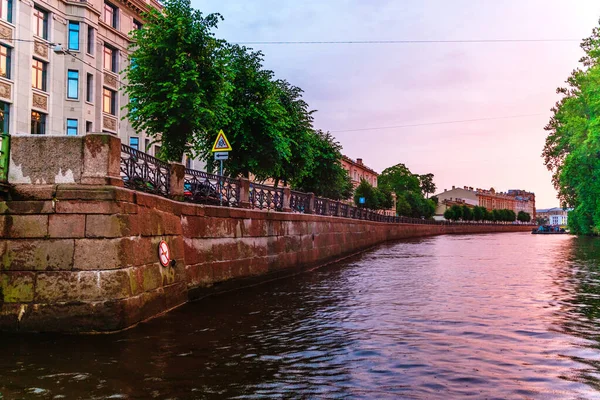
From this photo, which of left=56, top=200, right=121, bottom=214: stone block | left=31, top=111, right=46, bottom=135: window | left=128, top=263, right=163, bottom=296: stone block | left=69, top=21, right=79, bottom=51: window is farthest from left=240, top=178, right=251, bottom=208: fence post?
left=69, top=21, right=79, bottom=51: window

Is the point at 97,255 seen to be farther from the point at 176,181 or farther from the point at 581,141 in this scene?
the point at 581,141

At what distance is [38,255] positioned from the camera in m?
7.75

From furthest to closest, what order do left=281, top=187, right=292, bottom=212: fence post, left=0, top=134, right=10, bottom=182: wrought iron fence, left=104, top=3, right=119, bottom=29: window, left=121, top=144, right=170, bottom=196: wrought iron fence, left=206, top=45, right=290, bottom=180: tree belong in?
1. left=104, top=3, right=119, bottom=29: window
2. left=206, top=45, right=290, bottom=180: tree
3. left=281, top=187, right=292, bottom=212: fence post
4. left=121, top=144, right=170, bottom=196: wrought iron fence
5. left=0, top=134, right=10, bottom=182: wrought iron fence

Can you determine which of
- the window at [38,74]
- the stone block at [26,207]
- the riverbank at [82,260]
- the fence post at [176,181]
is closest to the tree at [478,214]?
the window at [38,74]

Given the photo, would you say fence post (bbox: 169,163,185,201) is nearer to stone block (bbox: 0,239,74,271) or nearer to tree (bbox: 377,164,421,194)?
stone block (bbox: 0,239,74,271)

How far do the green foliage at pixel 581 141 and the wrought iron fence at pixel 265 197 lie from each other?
20149 mm

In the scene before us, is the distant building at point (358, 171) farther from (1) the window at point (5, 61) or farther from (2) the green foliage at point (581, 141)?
(1) the window at point (5, 61)

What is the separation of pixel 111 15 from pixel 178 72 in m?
20.4

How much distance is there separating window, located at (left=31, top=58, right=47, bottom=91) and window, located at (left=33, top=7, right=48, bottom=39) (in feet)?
5.05

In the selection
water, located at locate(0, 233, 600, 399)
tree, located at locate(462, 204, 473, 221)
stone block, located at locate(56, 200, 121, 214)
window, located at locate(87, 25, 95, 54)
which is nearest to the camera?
water, located at locate(0, 233, 600, 399)

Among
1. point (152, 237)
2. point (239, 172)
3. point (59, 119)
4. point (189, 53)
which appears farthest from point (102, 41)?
point (152, 237)

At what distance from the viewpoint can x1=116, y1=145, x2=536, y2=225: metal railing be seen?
9.26 meters

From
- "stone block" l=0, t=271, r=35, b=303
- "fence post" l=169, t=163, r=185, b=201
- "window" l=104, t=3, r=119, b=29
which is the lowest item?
"stone block" l=0, t=271, r=35, b=303

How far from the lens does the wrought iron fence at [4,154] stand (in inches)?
316
